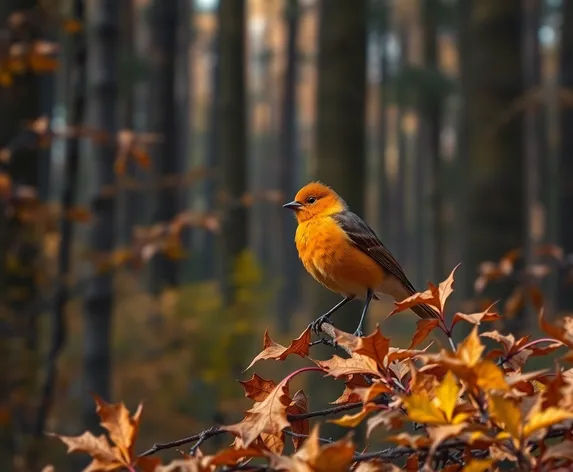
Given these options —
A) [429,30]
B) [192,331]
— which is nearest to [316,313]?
[192,331]

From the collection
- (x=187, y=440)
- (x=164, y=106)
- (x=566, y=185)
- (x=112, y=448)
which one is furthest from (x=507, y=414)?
(x=164, y=106)

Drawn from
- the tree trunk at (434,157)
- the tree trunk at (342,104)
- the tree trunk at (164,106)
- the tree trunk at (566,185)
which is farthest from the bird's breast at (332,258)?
the tree trunk at (434,157)

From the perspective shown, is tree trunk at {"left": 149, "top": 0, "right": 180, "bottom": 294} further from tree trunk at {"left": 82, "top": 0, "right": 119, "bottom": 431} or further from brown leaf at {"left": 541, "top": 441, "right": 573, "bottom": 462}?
brown leaf at {"left": 541, "top": 441, "right": 573, "bottom": 462}

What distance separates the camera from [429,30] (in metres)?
21.6

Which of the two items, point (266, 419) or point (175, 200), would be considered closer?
point (266, 419)

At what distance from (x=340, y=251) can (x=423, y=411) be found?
6.59ft

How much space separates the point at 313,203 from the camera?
3395mm

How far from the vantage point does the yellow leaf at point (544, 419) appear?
3.64 ft

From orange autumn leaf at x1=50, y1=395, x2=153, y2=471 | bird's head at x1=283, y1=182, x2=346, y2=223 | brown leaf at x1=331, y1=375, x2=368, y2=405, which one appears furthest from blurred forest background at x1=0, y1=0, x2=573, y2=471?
orange autumn leaf at x1=50, y1=395, x2=153, y2=471

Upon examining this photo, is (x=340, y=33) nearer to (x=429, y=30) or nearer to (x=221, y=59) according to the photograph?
(x=221, y=59)

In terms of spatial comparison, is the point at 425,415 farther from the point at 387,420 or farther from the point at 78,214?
the point at 78,214

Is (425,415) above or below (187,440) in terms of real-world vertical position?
above

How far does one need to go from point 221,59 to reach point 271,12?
34.3 meters

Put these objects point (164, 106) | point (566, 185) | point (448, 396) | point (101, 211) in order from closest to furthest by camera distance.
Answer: point (448, 396) < point (101, 211) < point (566, 185) < point (164, 106)
